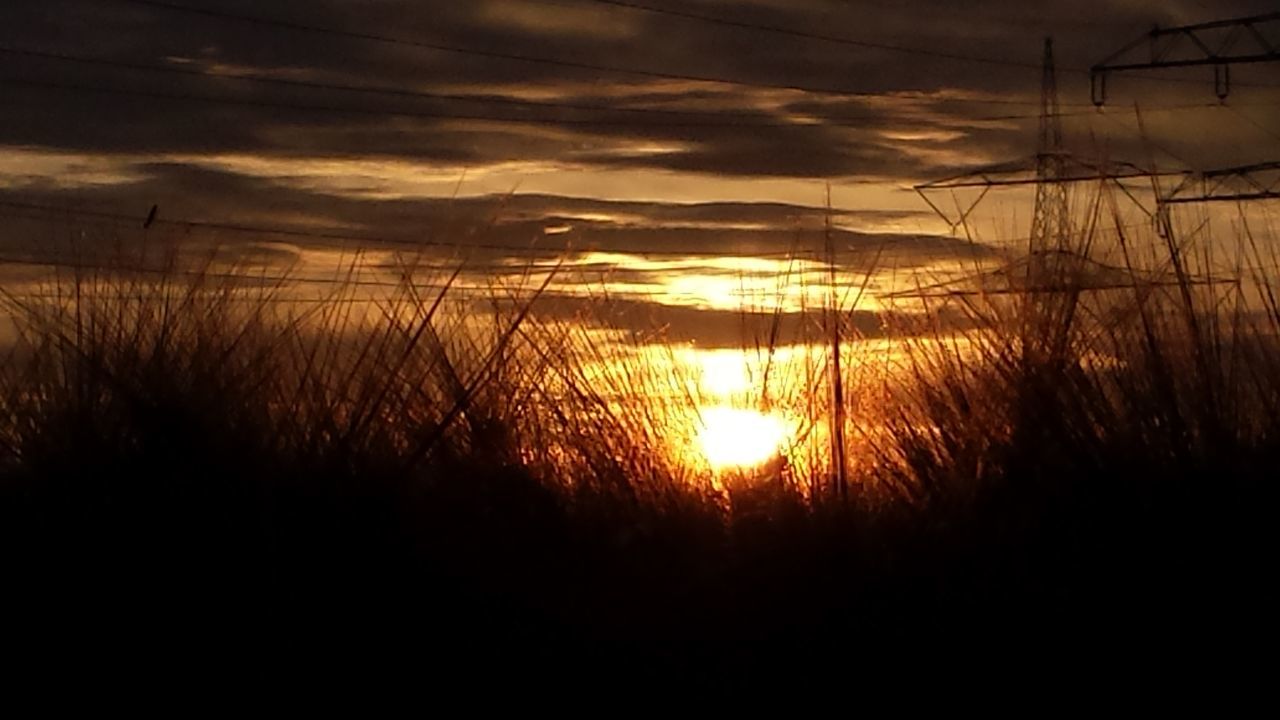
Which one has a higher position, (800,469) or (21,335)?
(21,335)

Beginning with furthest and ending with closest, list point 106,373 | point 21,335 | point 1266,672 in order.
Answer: point 21,335
point 106,373
point 1266,672

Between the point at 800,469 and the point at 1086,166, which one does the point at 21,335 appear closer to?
the point at 800,469

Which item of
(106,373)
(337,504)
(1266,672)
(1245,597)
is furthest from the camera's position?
(106,373)

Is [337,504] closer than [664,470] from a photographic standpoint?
Yes

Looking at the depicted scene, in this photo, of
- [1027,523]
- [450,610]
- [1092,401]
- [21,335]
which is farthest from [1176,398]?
[21,335]

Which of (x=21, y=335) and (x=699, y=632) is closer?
(x=699, y=632)

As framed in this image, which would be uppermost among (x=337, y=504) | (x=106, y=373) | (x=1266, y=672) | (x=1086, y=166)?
(x=1086, y=166)

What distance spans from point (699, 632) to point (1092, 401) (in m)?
2.11

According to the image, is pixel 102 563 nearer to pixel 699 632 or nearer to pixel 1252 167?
pixel 699 632

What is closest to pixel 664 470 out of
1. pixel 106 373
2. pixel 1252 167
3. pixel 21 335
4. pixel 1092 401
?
pixel 1092 401

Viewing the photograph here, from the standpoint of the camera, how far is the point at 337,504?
20.0ft

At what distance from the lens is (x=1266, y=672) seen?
512 cm

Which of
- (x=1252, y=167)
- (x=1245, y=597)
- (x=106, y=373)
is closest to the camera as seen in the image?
(x=1245, y=597)

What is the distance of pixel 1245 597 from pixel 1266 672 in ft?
1.49
